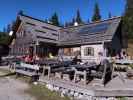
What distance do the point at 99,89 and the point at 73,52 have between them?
51.2 ft

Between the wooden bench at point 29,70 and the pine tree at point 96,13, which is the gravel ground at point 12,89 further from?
the pine tree at point 96,13

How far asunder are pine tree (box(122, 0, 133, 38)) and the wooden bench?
30.6 meters

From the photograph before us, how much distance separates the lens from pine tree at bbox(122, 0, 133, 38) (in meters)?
46.2

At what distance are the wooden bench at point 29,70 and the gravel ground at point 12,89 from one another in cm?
81

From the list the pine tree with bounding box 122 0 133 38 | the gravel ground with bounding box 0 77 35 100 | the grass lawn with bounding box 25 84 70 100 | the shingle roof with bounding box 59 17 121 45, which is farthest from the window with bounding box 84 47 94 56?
the pine tree with bounding box 122 0 133 38

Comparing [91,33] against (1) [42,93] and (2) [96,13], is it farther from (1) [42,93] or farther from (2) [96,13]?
(2) [96,13]

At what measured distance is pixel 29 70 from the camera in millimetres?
15547

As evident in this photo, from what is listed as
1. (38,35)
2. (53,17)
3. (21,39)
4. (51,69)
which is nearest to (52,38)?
(38,35)

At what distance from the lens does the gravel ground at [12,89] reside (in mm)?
10530

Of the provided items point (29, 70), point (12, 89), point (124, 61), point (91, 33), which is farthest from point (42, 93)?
point (91, 33)

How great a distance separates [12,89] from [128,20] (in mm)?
41407

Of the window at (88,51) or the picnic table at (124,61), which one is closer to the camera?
the picnic table at (124,61)

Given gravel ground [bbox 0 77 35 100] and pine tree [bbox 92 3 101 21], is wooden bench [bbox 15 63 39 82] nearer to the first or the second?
gravel ground [bbox 0 77 35 100]

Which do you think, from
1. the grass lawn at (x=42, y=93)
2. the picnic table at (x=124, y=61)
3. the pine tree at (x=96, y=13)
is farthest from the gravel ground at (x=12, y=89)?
the pine tree at (x=96, y=13)
